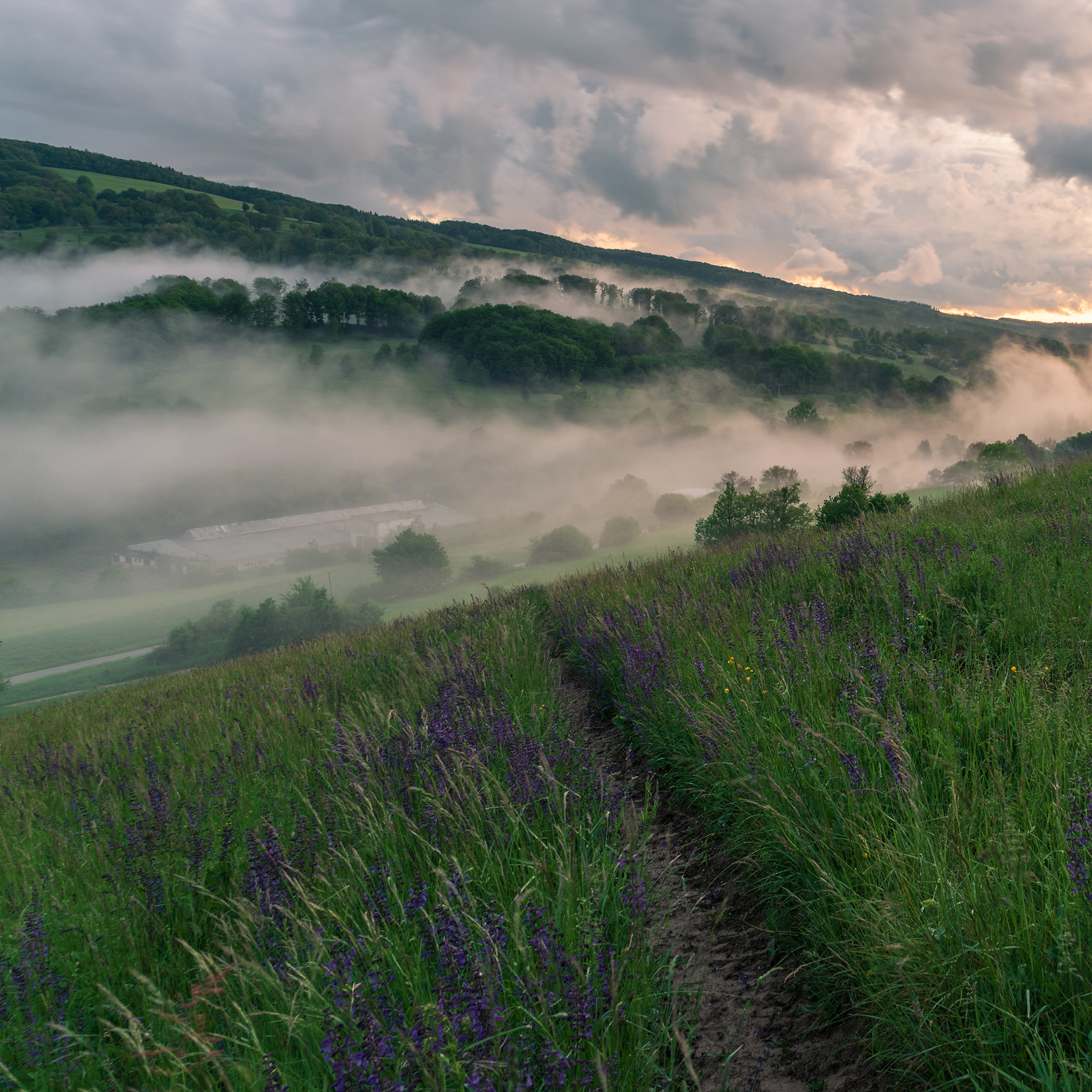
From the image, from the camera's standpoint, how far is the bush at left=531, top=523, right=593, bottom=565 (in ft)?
265

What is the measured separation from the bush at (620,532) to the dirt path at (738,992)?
79.1m

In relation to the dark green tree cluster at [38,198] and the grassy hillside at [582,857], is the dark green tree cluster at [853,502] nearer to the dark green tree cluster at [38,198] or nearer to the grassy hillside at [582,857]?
the grassy hillside at [582,857]

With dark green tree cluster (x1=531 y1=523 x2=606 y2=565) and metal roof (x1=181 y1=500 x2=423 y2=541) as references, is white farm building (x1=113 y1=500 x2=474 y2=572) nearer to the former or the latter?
metal roof (x1=181 y1=500 x2=423 y2=541)

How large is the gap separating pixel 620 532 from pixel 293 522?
7080 centimetres

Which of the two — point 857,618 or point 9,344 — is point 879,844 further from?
point 9,344

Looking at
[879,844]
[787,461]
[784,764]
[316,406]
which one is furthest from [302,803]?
[316,406]

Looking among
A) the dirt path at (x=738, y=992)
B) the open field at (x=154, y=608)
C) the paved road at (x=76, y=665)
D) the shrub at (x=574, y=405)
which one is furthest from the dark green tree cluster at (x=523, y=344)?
the dirt path at (x=738, y=992)

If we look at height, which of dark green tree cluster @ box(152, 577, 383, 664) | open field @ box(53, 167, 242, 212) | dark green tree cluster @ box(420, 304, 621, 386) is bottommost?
dark green tree cluster @ box(152, 577, 383, 664)

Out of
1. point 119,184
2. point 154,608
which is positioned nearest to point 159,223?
point 119,184

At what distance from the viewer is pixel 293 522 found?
4727 inches

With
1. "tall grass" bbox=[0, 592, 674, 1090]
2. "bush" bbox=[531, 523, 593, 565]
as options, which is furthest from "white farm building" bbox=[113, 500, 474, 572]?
"tall grass" bbox=[0, 592, 674, 1090]

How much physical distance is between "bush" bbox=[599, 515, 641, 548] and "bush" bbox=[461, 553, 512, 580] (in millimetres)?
→ 14251

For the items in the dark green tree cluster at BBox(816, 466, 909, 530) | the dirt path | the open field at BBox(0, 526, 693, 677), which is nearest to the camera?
the dirt path

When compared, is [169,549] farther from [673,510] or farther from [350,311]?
[673,510]
